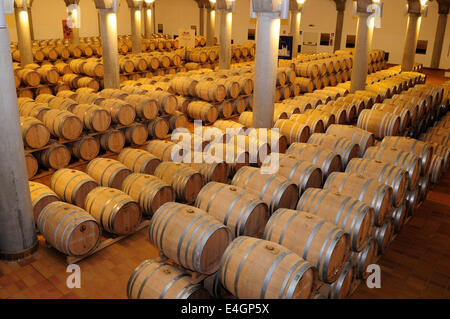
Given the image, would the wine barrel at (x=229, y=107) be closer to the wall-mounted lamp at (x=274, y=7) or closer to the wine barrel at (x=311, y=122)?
the wine barrel at (x=311, y=122)

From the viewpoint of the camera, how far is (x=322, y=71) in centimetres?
1506

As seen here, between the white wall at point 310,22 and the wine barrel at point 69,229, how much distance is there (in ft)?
62.4

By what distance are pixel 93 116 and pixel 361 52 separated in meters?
9.04

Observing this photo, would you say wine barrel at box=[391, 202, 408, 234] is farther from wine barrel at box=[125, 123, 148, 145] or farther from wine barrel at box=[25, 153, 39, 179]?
wine barrel at box=[25, 153, 39, 179]

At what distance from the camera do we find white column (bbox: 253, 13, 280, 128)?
8109mm

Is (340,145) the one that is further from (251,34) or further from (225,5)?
(251,34)

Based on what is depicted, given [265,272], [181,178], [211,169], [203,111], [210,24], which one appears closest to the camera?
[265,272]

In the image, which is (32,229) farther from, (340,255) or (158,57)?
(158,57)

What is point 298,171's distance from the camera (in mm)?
5727

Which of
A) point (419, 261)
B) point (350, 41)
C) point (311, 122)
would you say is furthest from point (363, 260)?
point (350, 41)

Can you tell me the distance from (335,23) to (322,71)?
14441 millimetres

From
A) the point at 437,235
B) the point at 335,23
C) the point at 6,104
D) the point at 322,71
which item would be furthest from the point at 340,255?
the point at 335,23

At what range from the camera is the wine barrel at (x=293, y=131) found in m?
7.92

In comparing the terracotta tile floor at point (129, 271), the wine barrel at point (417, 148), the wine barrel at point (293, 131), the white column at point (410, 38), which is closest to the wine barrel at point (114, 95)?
the wine barrel at point (293, 131)
